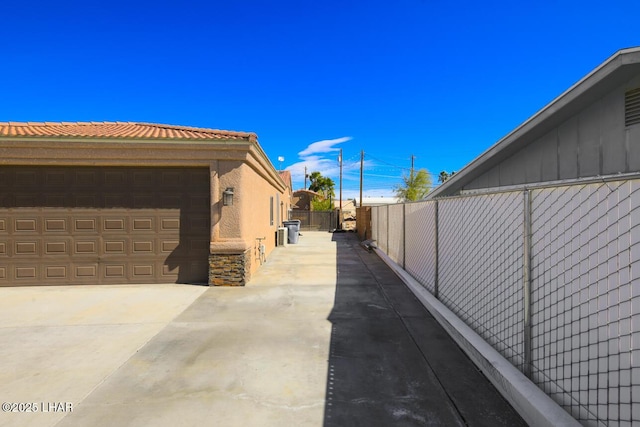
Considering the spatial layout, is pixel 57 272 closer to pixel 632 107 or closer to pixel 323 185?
pixel 632 107

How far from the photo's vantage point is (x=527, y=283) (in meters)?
3.29

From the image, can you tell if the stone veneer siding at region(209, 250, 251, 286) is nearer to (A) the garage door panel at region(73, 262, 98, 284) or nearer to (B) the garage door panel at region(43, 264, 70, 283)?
(A) the garage door panel at region(73, 262, 98, 284)

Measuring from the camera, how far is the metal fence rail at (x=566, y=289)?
7.51 ft

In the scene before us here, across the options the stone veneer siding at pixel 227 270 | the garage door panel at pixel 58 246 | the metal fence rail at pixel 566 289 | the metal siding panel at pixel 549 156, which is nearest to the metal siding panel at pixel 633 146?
the metal siding panel at pixel 549 156

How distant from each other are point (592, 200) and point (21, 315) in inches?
332

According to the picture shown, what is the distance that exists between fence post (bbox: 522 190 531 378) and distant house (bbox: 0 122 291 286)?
6.43 meters

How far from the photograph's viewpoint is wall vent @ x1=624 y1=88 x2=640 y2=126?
553 centimetres

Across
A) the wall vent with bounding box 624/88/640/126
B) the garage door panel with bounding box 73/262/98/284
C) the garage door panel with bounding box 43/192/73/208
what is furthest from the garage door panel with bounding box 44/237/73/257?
the wall vent with bounding box 624/88/640/126

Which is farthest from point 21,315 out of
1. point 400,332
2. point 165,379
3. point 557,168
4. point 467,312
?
point 557,168

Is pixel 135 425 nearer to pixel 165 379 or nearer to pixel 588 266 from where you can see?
pixel 165 379

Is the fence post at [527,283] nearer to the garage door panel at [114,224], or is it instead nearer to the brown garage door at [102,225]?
the brown garage door at [102,225]

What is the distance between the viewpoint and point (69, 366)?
4.03m

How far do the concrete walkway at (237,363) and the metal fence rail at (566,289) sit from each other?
61 cm

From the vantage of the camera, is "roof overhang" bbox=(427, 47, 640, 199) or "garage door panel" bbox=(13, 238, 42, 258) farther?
"garage door panel" bbox=(13, 238, 42, 258)
